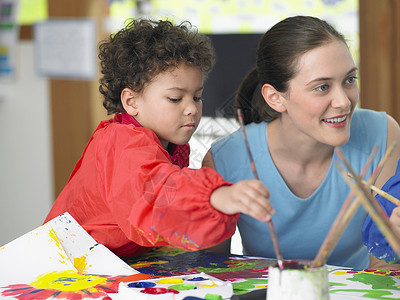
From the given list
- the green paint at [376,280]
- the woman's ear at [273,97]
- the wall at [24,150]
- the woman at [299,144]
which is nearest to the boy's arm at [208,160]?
the woman at [299,144]

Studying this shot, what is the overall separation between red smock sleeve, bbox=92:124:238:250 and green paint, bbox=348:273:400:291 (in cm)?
25

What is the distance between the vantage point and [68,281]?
1.02 m

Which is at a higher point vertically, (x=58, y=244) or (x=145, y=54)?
(x=145, y=54)

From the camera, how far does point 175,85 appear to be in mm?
1220

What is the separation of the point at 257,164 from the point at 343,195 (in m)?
0.21

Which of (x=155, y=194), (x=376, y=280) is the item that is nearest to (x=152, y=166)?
(x=155, y=194)

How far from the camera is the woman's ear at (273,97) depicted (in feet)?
4.50

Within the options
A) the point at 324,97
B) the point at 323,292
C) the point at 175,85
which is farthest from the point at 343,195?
the point at 323,292

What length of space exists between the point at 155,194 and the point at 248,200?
20cm

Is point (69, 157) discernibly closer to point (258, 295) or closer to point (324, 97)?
point (324, 97)

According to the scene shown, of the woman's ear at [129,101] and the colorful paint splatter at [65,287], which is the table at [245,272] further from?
the woman's ear at [129,101]

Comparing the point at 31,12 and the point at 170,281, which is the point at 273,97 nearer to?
the point at 170,281

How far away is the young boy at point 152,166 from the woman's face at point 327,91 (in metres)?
0.21

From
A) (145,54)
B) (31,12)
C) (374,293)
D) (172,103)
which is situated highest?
(31,12)
